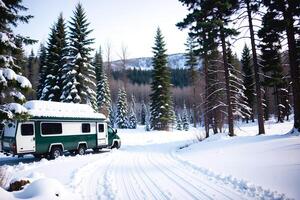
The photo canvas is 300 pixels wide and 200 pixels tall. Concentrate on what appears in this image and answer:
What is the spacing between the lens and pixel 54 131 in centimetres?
1677

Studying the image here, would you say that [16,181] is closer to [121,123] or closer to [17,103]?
[17,103]

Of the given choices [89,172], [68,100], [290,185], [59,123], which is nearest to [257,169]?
[290,185]

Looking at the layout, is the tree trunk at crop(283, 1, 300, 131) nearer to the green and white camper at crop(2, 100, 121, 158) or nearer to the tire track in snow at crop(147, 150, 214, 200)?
the tire track in snow at crop(147, 150, 214, 200)

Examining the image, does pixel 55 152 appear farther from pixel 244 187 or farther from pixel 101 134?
pixel 244 187

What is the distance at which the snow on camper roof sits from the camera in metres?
16.0

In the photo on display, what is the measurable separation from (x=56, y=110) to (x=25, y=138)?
3046mm

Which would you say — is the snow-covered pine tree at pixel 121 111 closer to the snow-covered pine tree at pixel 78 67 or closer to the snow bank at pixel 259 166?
the snow-covered pine tree at pixel 78 67

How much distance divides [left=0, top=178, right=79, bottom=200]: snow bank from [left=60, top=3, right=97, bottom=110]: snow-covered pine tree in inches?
896

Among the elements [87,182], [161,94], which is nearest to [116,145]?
[87,182]

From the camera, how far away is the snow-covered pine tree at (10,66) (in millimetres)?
9688

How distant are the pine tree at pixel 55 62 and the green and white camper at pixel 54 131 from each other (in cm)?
1161

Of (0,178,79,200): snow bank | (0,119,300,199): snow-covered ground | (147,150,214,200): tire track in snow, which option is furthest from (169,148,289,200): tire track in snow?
(0,178,79,200): snow bank

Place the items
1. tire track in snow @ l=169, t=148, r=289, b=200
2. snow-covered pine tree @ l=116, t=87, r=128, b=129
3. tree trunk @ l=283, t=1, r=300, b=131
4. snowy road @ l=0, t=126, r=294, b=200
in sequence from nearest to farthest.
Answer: tire track in snow @ l=169, t=148, r=289, b=200, snowy road @ l=0, t=126, r=294, b=200, tree trunk @ l=283, t=1, r=300, b=131, snow-covered pine tree @ l=116, t=87, r=128, b=129

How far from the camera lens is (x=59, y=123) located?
17.2 metres
